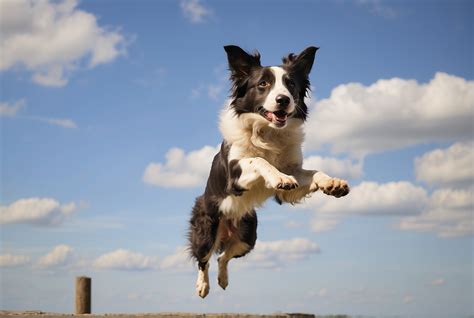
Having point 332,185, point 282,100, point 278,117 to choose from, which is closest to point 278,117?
point 278,117

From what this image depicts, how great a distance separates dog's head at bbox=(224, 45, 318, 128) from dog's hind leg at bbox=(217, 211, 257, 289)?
6.67 ft

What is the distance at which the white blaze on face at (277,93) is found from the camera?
7.65 meters

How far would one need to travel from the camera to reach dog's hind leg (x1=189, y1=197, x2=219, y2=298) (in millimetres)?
9148

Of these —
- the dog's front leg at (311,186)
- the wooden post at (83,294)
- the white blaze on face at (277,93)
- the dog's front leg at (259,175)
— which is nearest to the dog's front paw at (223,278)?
the dog's front leg at (311,186)

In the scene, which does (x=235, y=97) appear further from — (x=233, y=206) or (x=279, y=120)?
(x=233, y=206)

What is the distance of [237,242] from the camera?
31.0 feet

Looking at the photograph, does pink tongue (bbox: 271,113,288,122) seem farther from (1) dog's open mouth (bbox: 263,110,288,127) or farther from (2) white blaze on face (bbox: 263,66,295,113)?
(2) white blaze on face (bbox: 263,66,295,113)

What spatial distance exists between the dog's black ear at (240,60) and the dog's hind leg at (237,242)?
244 cm

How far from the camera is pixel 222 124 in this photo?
8.49 metres

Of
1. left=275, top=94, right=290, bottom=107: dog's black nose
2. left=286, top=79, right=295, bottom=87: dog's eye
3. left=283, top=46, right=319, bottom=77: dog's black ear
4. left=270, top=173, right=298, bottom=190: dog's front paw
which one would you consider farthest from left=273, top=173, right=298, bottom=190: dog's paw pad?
left=283, top=46, right=319, bottom=77: dog's black ear

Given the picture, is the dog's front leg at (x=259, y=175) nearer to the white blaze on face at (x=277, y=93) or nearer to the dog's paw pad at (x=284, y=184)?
the dog's paw pad at (x=284, y=184)

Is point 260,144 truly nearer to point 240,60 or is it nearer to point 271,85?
point 271,85

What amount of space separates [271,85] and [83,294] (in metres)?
6.83

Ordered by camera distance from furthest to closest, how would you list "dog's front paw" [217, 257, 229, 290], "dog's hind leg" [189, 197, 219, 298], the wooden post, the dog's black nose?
the wooden post
"dog's front paw" [217, 257, 229, 290]
"dog's hind leg" [189, 197, 219, 298]
the dog's black nose
